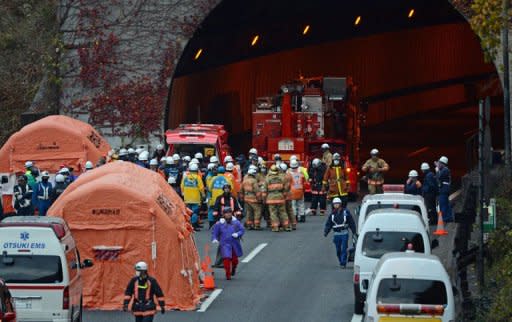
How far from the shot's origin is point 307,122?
150 feet

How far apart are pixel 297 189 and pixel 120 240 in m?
11.6

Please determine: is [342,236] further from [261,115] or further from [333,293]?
[261,115]

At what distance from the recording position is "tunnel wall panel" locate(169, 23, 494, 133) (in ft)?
181

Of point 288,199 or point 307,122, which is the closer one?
point 288,199

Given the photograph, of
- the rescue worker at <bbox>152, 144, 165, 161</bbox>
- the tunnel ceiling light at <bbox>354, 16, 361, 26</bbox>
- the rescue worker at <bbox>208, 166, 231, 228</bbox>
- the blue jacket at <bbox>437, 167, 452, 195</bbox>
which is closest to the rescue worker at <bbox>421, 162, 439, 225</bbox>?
the blue jacket at <bbox>437, 167, 452, 195</bbox>

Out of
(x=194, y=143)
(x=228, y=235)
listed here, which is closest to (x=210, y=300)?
(x=228, y=235)

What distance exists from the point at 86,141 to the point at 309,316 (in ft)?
55.2

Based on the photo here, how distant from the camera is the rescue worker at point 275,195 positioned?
1435 inches

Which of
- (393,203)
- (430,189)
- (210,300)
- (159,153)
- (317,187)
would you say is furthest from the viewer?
(159,153)

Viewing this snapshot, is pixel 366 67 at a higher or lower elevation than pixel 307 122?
higher

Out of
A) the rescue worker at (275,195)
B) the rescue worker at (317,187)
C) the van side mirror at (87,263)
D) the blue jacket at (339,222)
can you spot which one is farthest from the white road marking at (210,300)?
the rescue worker at (317,187)

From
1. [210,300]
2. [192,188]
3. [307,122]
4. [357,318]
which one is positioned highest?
[307,122]

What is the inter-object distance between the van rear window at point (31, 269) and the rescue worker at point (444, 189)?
1604cm

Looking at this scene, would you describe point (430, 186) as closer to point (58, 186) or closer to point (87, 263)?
point (58, 186)
